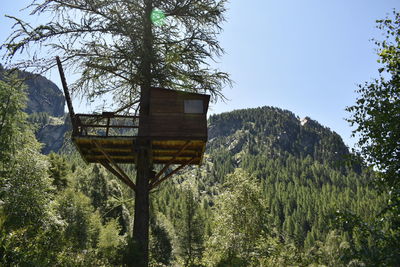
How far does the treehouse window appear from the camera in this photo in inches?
454

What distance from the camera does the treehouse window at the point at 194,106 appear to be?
1152cm

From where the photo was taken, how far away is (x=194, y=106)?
38.1ft

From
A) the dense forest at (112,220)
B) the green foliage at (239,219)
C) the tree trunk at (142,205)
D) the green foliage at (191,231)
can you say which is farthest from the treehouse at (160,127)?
the green foliage at (191,231)

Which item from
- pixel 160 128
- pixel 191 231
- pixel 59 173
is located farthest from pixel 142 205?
pixel 191 231

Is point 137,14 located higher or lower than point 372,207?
higher

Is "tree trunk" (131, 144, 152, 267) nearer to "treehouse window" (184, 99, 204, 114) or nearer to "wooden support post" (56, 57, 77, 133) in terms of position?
"treehouse window" (184, 99, 204, 114)

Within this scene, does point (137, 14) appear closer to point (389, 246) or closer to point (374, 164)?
point (374, 164)

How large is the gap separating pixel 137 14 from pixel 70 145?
5797 mm

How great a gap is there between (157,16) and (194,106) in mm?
4042

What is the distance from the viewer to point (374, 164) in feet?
30.1

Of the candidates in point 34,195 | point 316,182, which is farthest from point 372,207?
point 34,195

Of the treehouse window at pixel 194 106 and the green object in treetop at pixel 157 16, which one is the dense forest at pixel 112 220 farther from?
the green object in treetop at pixel 157 16

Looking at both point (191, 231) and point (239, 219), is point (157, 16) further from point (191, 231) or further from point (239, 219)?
point (191, 231)

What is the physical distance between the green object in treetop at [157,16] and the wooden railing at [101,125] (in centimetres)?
397
